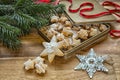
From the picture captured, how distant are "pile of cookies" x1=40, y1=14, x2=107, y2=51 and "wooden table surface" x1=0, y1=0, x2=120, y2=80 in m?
0.04

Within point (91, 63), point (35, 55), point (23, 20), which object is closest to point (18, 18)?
point (23, 20)

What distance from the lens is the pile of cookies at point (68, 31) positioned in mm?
811

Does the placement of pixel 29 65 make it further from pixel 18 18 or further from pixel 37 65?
pixel 18 18

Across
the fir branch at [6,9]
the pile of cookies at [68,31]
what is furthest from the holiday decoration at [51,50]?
the fir branch at [6,9]

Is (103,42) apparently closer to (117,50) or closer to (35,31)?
(117,50)

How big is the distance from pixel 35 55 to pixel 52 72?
91mm

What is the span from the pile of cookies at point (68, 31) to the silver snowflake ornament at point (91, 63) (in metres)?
0.05

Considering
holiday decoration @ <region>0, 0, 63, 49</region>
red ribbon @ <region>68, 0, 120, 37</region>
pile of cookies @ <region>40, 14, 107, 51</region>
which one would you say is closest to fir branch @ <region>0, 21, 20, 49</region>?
holiday decoration @ <region>0, 0, 63, 49</region>

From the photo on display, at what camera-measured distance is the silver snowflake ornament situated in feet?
2.50

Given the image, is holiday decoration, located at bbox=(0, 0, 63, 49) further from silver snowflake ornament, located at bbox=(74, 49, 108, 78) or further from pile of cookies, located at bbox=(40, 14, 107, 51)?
silver snowflake ornament, located at bbox=(74, 49, 108, 78)

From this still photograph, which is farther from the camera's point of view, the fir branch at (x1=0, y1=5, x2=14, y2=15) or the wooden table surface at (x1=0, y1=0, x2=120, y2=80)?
the fir branch at (x1=0, y1=5, x2=14, y2=15)

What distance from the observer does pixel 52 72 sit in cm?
76

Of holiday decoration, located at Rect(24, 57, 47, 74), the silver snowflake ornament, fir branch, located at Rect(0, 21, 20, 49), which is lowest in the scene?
the silver snowflake ornament

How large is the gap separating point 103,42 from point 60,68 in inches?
7.4
